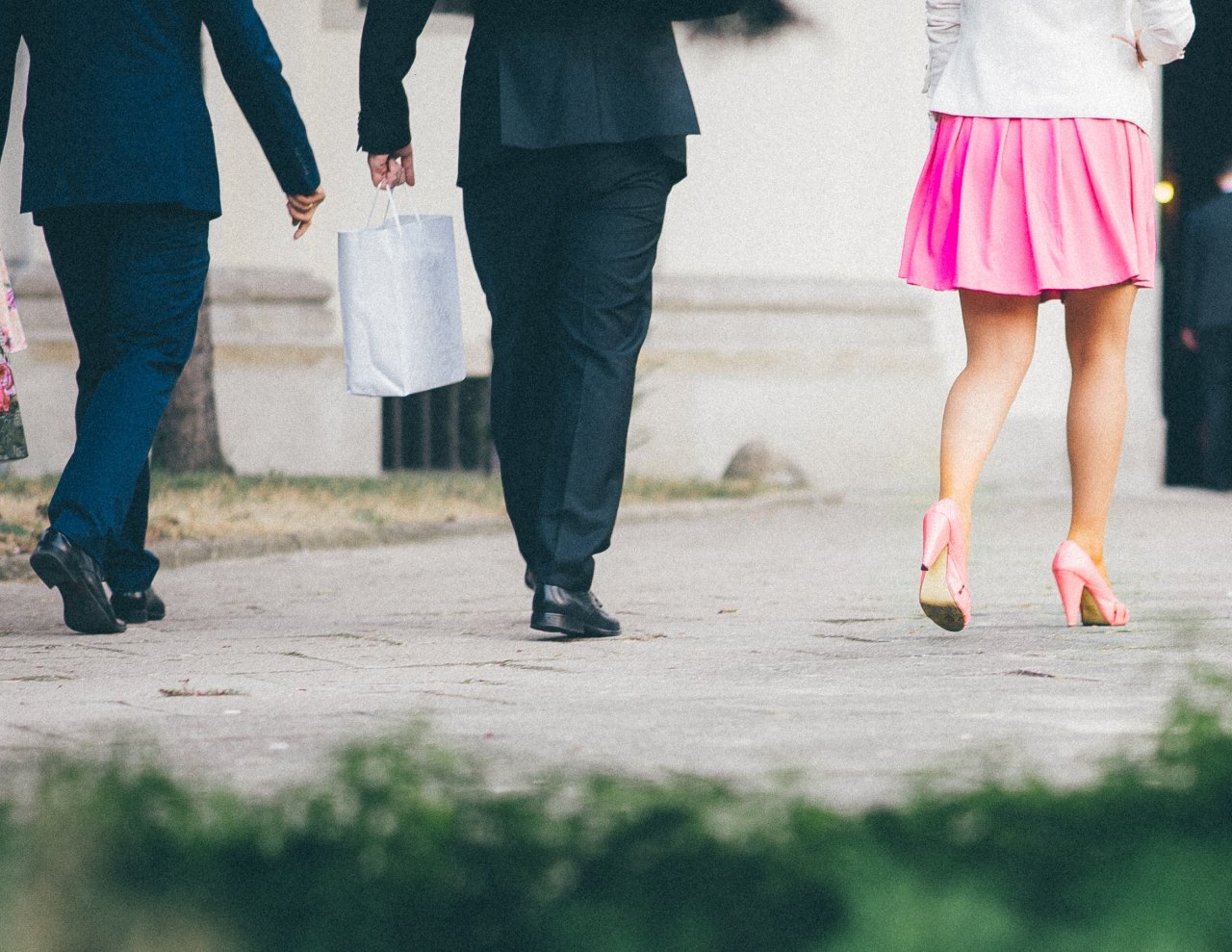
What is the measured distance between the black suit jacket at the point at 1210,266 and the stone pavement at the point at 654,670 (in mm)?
4714

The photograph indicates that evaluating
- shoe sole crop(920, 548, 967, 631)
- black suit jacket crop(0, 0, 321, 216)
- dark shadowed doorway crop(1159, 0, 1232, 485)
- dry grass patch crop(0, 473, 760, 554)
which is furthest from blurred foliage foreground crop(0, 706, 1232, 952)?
dark shadowed doorway crop(1159, 0, 1232, 485)

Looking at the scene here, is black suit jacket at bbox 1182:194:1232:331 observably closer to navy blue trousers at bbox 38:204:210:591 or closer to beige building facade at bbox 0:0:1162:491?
beige building facade at bbox 0:0:1162:491

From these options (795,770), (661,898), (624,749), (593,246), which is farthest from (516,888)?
(593,246)

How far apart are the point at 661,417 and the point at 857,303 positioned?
1.35m

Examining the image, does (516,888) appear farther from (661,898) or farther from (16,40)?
(16,40)

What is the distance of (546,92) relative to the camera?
4.28 meters

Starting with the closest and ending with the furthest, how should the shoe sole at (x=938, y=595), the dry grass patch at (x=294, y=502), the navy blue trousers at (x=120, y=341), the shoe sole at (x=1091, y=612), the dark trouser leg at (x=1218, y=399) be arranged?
the shoe sole at (x=938, y=595) → the shoe sole at (x=1091, y=612) → the navy blue trousers at (x=120, y=341) → the dry grass patch at (x=294, y=502) → the dark trouser leg at (x=1218, y=399)

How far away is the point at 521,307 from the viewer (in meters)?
4.45

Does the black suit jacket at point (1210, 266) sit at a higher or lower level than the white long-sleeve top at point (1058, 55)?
lower

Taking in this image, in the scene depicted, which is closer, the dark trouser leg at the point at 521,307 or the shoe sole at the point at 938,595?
the shoe sole at the point at 938,595

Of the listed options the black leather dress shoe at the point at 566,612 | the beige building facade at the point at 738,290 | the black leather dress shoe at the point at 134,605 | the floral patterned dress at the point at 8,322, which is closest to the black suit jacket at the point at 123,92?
the floral patterned dress at the point at 8,322

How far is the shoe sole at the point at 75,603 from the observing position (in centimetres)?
434

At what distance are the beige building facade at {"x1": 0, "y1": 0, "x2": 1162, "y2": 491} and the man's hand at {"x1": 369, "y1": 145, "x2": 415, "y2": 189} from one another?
6775 millimetres

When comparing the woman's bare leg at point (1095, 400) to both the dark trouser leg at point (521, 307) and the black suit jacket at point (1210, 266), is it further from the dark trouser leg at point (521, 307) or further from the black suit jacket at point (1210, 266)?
the black suit jacket at point (1210, 266)
